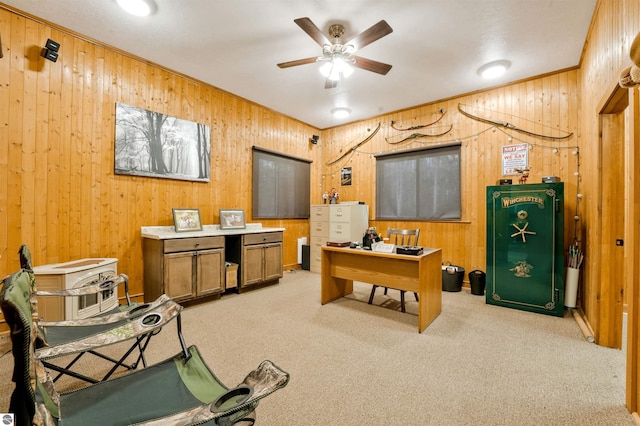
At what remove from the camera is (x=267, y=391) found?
0.90m

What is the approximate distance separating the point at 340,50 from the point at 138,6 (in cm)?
189

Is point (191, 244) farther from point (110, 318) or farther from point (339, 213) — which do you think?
point (339, 213)

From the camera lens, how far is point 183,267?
3.29 m

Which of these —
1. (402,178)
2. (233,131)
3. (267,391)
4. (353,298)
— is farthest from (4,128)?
(402,178)

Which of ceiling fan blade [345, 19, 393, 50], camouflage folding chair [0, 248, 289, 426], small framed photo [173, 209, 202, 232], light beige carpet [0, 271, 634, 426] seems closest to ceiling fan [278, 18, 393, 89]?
ceiling fan blade [345, 19, 393, 50]

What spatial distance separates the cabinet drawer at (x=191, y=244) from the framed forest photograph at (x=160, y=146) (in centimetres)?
95

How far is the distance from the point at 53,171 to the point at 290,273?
A: 3589mm

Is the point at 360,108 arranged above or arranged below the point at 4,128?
above

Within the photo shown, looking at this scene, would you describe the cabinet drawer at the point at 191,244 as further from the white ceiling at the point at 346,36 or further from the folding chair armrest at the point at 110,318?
the white ceiling at the point at 346,36

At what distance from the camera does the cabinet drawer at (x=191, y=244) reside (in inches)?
126

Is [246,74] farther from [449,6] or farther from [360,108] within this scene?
[449,6]

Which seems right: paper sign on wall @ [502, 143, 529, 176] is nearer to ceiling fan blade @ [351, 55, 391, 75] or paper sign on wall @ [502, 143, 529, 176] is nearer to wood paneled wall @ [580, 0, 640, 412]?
wood paneled wall @ [580, 0, 640, 412]

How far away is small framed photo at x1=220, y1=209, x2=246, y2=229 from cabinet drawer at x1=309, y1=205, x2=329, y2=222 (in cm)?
157

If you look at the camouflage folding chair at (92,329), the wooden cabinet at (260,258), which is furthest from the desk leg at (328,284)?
the camouflage folding chair at (92,329)
